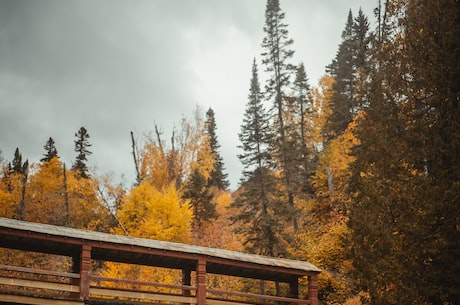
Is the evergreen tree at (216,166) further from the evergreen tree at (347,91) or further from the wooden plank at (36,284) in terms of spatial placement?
the wooden plank at (36,284)

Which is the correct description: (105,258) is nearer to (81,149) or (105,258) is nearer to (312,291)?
(312,291)

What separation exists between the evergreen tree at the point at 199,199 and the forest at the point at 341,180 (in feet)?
0.37

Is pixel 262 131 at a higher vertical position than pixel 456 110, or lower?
higher

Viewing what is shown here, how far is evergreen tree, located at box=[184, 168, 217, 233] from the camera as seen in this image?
129ft

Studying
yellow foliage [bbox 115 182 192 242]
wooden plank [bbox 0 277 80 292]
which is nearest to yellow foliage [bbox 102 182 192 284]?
yellow foliage [bbox 115 182 192 242]

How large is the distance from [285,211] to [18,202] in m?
23.5

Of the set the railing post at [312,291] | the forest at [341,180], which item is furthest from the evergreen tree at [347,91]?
the railing post at [312,291]

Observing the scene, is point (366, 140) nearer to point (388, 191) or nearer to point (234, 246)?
point (388, 191)

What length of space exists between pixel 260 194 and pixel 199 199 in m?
11.2

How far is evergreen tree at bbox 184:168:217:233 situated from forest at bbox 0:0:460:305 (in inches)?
4.5

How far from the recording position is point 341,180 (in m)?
32.0

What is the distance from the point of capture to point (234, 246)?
35375 mm

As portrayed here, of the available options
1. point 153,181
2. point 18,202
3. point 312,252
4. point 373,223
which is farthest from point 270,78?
point 373,223

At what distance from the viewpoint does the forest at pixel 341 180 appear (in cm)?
1364
